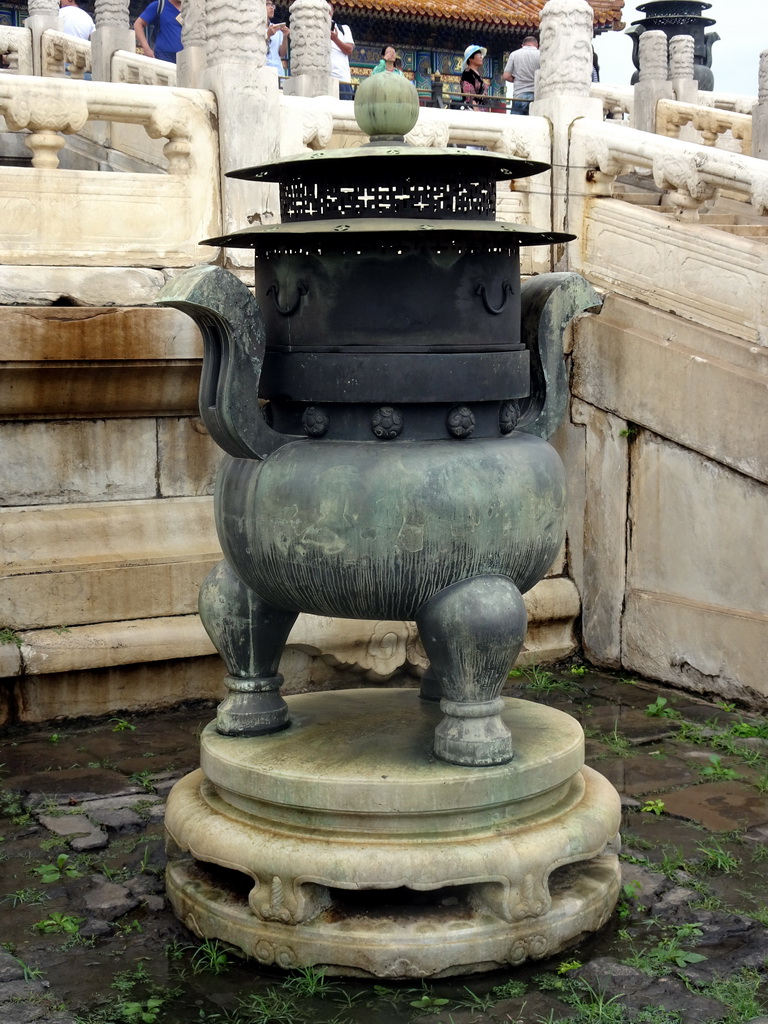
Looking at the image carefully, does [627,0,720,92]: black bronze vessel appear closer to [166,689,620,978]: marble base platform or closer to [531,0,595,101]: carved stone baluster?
[531,0,595,101]: carved stone baluster

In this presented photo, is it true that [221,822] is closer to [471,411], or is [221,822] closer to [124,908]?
[124,908]

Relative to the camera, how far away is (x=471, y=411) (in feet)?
12.1

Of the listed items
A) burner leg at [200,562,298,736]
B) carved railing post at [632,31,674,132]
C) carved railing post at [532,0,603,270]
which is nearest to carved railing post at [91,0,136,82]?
carved railing post at [532,0,603,270]

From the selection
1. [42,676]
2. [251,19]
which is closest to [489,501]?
[42,676]

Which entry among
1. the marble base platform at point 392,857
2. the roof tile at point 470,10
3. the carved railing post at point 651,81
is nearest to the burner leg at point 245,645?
the marble base platform at point 392,857

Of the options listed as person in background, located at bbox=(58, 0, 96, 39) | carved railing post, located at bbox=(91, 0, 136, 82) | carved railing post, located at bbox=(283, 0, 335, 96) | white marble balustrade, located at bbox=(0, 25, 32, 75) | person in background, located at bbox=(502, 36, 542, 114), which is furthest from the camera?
person in background, located at bbox=(502, 36, 542, 114)

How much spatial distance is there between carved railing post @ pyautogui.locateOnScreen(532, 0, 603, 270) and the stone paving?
8.34ft

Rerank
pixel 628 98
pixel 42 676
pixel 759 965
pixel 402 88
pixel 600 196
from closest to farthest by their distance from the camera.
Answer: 1. pixel 759 965
2. pixel 402 88
3. pixel 42 676
4. pixel 600 196
5. pixel 628 98

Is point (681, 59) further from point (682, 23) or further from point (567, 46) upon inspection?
point (567, 46)

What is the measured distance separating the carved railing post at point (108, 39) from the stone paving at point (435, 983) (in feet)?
17.9

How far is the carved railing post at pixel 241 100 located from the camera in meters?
5.74

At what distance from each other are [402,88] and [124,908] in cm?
260

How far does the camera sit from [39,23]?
10.4 meters

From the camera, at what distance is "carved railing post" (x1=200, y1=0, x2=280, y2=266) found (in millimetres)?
5742
